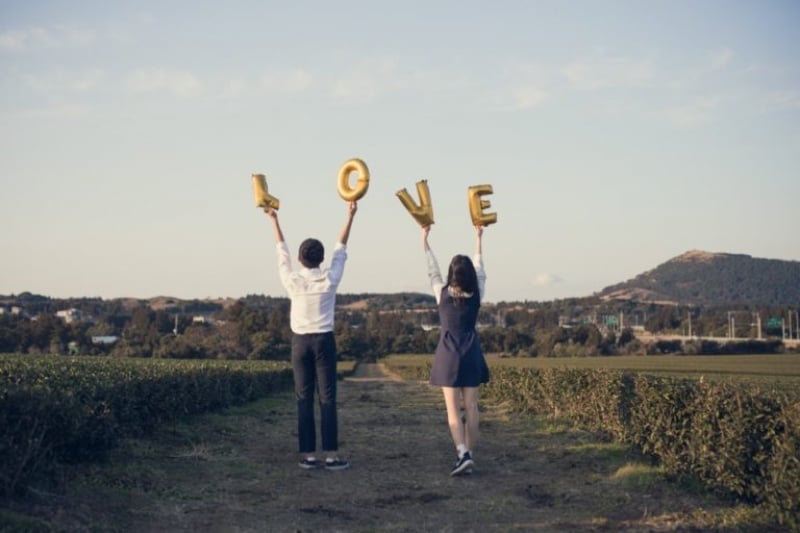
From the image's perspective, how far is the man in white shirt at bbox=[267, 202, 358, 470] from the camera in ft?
26.1

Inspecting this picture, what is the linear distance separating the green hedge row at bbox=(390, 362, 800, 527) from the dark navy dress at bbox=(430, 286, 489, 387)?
74.4 inches

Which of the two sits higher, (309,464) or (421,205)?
(421,205)

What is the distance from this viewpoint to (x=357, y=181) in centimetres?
852

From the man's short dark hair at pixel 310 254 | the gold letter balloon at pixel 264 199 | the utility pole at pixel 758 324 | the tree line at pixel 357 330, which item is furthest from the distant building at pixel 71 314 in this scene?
the man's short dark hair at pixel 310 254

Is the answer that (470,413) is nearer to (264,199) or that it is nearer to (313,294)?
(313,294)

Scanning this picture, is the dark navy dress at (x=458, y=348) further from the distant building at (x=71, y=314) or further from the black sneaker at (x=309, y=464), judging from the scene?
the distant building at (x=71, y=314)

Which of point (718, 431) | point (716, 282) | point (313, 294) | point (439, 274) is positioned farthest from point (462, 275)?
point (716, 282)

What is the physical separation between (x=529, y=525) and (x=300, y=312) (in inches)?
127

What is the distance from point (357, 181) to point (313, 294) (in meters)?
1.38

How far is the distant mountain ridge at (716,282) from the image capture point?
14634cm

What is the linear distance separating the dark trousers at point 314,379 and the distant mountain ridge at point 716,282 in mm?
142353

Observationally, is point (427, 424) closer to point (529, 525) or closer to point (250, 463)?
point (250, 463)

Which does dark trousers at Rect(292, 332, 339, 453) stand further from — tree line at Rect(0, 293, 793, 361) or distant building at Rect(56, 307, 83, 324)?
distant building at Rect(56, 307, 83, 324)

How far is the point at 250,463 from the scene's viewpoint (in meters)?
8.38
